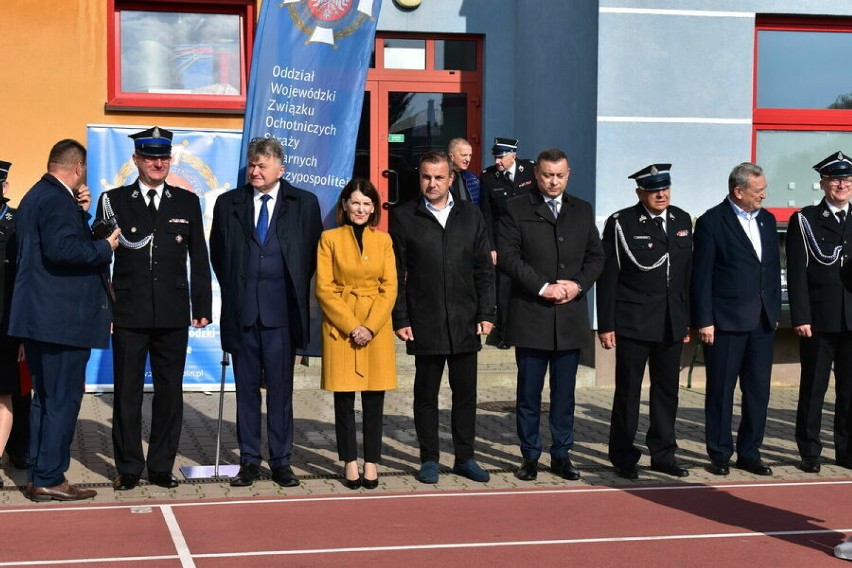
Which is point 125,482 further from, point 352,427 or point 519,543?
point 519,543

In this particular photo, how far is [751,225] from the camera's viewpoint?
29.2ft

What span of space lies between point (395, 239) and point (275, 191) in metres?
0.79

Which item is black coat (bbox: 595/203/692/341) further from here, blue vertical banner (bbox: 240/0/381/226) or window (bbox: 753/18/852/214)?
window (bbox: 753/18/852/214)

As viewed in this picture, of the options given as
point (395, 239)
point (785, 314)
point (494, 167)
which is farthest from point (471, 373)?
point (785, 314)

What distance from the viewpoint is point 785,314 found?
12.8 m

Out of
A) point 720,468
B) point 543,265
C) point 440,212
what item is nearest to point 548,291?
point 543,265

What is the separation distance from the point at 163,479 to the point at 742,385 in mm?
3755

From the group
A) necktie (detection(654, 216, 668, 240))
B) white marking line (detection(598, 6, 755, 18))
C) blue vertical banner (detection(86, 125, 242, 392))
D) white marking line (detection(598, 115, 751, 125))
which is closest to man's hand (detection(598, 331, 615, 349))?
necktie (detection(654, 216, 668, 240))

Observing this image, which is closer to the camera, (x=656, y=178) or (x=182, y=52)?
(x=656, y=178)

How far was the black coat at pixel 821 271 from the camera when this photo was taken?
9.13m

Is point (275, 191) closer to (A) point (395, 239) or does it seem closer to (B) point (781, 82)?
(A) point (395, 239)

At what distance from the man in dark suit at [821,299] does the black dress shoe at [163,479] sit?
406 centimetres

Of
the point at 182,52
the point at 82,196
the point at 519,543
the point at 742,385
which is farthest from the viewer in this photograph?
the point at 182,52

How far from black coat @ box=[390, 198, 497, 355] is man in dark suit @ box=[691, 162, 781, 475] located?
57.5 inches
